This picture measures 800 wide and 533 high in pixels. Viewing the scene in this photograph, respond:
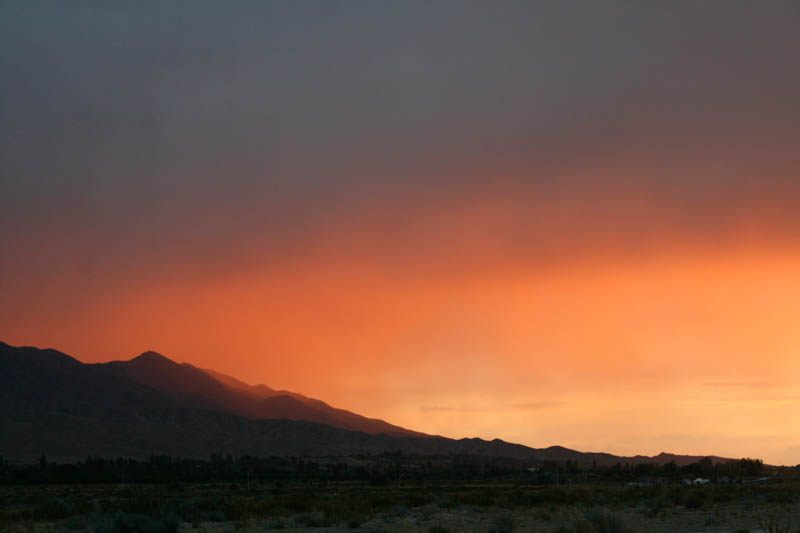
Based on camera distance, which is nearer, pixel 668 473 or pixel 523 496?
pixel 523 496

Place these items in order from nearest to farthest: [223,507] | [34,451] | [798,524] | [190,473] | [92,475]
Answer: [798,524] → [223,507] → [92,475] → [190,473] → [34,451]

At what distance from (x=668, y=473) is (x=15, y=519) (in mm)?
104812

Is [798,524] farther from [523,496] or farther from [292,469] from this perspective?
[292,469]

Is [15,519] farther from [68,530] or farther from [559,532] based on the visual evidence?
[559,532]

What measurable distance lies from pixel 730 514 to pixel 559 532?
1790 centimetres

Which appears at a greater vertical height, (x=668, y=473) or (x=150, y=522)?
(x=668, y=473)

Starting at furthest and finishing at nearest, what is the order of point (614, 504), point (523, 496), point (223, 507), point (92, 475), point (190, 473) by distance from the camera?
point (190, 473) < point (92, 475) < point (523, 496) < point (614, 504) < point (223, 507)

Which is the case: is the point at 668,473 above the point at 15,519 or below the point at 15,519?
above

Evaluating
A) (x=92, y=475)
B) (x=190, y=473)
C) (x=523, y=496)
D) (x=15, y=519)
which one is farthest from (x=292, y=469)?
(x=15, y=519)

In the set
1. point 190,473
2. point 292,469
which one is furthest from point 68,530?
point 292,469

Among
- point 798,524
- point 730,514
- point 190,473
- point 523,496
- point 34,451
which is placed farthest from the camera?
point 34,451

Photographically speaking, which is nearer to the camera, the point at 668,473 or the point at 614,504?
→ the point at 614,504

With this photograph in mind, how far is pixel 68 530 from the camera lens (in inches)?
1521

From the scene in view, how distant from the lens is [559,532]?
32781mm
